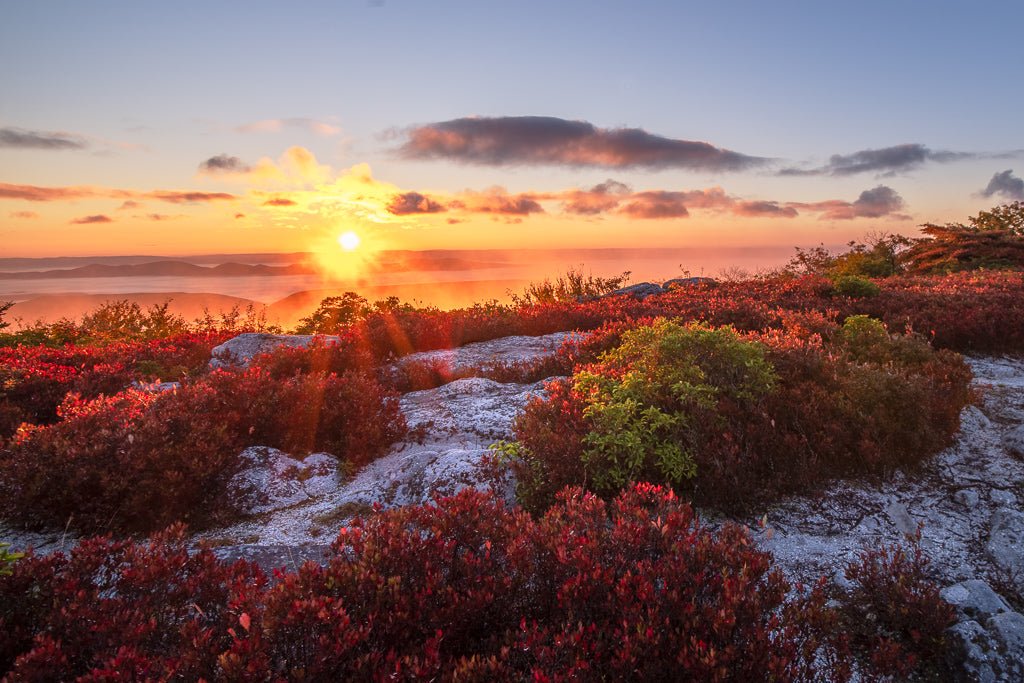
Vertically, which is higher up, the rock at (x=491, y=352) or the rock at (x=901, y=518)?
the rock at (x=491, y=352)

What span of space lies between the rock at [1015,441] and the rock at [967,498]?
3.98 feet

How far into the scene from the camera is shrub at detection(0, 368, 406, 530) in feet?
15.8

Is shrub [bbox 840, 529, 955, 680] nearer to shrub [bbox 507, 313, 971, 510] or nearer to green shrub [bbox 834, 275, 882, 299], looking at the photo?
shrub [bbox 507, 313, 971, 510]

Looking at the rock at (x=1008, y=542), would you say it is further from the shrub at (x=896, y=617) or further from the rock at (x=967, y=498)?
the shrub at (x=896, y=617)

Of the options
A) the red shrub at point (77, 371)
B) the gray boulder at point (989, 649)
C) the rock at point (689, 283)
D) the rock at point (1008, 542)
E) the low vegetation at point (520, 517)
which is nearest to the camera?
the low vegetation at point (520, 517)

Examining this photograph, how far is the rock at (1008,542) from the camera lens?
13.5 feet

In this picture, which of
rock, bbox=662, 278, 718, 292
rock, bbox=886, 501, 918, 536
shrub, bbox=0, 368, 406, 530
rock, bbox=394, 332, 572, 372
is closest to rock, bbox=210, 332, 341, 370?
rock, bbox=394, 332, 572, 372

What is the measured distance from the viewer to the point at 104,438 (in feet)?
16.9

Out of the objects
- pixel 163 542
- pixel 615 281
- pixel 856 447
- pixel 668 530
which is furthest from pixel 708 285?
pixel 163 542

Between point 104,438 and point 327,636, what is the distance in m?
4.01

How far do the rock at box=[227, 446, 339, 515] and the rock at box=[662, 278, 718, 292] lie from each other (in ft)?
47.4

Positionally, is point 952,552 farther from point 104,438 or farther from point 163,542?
point 104,438

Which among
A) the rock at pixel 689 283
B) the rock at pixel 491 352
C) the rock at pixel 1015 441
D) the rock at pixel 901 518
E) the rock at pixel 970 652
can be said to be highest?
the rock at pixel 689 283

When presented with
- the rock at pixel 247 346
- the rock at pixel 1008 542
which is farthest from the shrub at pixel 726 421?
the rock at pixel 247 346
